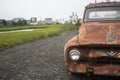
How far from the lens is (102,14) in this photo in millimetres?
7301

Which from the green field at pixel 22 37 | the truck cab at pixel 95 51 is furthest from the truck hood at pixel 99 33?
the green field at pixel 22 37

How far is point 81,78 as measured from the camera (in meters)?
6.98

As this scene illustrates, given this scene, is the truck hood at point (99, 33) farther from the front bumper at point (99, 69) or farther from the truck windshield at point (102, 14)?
the front bumper at point (99, 69)

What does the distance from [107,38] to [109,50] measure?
1.50 feet

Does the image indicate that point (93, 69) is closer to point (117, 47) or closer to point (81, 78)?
point (117, 47)

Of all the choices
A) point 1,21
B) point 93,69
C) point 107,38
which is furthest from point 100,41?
point 1,21

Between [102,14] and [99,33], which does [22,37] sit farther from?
[99,33]

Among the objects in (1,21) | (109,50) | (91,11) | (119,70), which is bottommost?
(1,21)

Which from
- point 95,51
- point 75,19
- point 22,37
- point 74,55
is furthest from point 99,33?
point 22,37

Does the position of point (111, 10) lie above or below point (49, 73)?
above

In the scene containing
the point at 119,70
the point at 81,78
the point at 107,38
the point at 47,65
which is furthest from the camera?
the point at 47,65

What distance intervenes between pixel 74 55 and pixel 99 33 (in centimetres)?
95

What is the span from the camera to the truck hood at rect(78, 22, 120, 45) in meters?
5.78

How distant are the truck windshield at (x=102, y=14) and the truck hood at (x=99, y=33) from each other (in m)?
0.33
